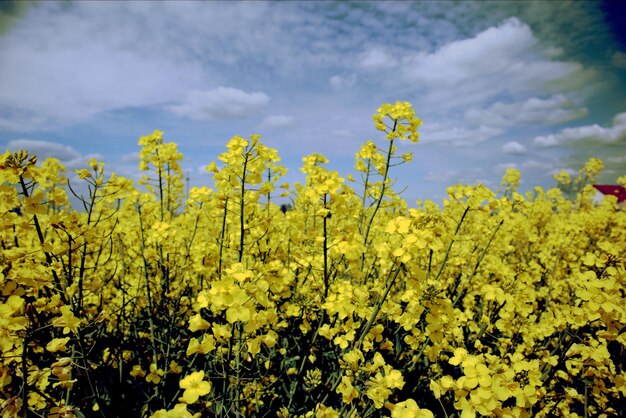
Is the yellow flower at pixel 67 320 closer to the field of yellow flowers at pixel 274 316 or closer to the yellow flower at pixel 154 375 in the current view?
the field of yellow flowers at pixel 274 316

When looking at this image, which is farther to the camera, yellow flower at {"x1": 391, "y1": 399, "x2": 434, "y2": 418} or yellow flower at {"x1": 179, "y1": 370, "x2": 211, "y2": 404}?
yellow flower at {"x1": 391, "y1": 399, "x2": 434, "y2": 418}

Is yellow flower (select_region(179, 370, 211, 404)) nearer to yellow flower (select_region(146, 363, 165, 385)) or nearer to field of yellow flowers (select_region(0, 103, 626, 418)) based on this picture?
field of yellow flowers (select_region(0, 103, 626, 418))

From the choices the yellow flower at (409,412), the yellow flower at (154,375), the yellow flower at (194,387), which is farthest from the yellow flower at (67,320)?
the yellow flower at (409,412)

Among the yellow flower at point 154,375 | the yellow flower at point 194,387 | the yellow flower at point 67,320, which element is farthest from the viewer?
the yellow flower at point 154,375

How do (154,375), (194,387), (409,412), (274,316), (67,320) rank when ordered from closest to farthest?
(194,387) < (409,412) < (67,320) < (274,316) < (154,375)

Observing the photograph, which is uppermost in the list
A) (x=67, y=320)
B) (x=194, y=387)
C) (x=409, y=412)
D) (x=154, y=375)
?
(x=67, y=320)

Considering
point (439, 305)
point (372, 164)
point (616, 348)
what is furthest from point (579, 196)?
point (439, 305)

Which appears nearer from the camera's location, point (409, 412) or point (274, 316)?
point (409, 412)

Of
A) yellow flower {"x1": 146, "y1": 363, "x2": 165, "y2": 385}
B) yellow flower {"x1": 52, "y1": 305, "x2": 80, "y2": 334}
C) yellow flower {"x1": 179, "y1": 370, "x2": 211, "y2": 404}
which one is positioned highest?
yellow flower {"x1": 52, "y1": 305, "x2": 80, "y2": 334}

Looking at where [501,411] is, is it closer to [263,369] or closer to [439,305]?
[439,305]

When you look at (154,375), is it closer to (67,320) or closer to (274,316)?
(67,320)

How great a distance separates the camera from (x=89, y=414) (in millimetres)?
Answer: 2697

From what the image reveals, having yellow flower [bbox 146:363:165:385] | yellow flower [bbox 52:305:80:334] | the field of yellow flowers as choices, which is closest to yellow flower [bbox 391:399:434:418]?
the field of yellow flowers

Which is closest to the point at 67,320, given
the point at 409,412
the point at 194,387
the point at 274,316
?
the point at 194,387
